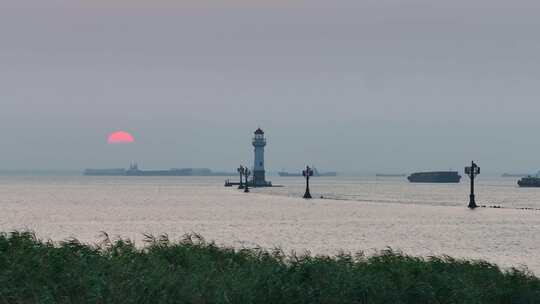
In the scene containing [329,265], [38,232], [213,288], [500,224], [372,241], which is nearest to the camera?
[213,288]

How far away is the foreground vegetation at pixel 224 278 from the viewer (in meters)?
26.0

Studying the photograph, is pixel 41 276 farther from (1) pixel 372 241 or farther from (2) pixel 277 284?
(1) pixel 372 241

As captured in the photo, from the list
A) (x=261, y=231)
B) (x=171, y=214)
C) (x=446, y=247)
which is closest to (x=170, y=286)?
(x=446, y=247)

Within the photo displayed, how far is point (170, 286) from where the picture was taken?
26359 mm

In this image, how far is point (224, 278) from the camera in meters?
28.0

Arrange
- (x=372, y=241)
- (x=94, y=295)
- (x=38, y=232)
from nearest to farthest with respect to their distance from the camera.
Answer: (x=94, y=295)
(x=372, y=241)
(x=38, y=232)

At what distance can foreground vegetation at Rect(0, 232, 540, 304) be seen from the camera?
26031 millimetres

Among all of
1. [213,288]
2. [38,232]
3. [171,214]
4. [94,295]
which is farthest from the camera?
[171,214]

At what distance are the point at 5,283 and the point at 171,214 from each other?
102942 mm

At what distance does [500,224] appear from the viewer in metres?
107


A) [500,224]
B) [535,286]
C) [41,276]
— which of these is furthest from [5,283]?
[500,224]

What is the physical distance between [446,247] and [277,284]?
161 ft

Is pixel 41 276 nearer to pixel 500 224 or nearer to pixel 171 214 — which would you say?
pixel 500 224

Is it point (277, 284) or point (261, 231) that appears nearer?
point (277, 284)
